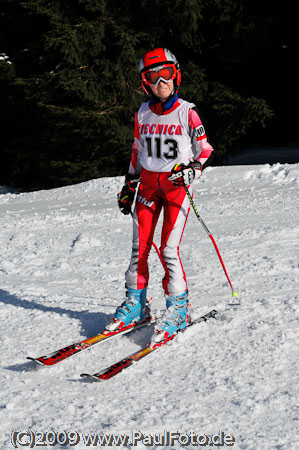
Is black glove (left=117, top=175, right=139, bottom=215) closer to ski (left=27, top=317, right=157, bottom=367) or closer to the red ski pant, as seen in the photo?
the red ski pant

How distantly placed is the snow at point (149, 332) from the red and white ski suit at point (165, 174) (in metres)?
0.55

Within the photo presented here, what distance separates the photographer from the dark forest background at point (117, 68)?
593 inches

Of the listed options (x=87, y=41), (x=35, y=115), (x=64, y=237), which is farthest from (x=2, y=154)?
(x=64, y=237)

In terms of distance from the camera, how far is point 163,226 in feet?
14.8

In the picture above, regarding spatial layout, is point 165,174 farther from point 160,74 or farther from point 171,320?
point 171,320

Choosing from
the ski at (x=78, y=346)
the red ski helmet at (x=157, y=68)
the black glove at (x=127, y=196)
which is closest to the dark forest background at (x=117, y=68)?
the black glove at (x=127, y=196)

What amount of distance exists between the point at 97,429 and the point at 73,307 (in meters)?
2.20

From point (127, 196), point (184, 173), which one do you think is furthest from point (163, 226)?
point (184, 173)

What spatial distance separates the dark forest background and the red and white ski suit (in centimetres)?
1068

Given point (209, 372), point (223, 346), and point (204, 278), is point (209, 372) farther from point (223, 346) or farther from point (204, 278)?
point (204, 278)

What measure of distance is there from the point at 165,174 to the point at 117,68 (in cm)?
1139

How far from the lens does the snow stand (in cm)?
332

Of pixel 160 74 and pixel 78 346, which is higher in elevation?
pixel 160 74

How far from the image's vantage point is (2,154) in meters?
20.2
